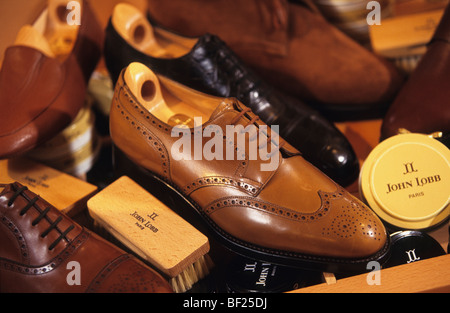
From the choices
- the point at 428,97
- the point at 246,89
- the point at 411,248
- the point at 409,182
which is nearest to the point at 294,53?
the point at 246,89

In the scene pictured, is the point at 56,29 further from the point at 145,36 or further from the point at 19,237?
the point at 19,237

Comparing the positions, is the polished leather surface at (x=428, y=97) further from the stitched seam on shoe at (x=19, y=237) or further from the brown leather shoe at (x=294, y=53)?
the stitched seam on shoe at (x=19, y=237)

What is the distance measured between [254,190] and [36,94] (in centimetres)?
53

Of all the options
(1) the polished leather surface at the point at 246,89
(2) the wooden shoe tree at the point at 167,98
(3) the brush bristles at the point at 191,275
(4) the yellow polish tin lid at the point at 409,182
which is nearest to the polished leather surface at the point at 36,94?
(1) the polished leather surface at the point at 246,89

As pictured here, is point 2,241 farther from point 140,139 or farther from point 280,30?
point 280,30

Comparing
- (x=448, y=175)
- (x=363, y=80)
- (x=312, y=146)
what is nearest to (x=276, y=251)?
(x=312, y=146)

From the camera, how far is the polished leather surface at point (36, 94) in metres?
0.78

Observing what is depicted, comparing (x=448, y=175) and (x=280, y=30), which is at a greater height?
(x=280, y=30)

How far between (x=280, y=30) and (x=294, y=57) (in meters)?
0.09

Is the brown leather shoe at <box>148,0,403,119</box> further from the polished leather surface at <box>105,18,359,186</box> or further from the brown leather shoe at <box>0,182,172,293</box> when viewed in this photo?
the brown leather shoe at <box>0,182,172,293</box>

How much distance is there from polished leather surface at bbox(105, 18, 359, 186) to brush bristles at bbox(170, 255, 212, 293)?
0.33 metres

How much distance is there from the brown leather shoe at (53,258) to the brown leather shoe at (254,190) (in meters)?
0.17

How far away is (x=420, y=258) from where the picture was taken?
0.74 metres

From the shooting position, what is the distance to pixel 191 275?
755 mm
